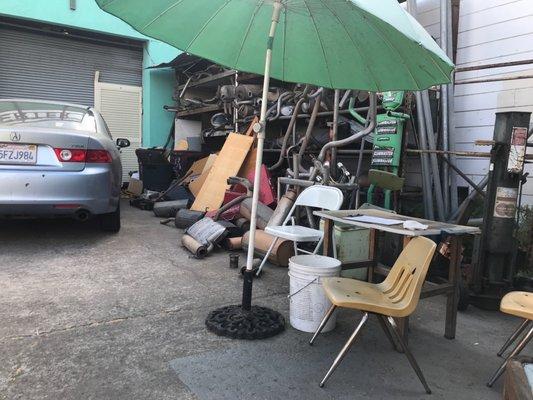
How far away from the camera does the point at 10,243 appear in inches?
185

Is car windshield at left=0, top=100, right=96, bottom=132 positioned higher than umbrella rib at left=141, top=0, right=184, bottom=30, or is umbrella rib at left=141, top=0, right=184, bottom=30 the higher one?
umbrella rib at left=141, top=0, right=184, bottom=30

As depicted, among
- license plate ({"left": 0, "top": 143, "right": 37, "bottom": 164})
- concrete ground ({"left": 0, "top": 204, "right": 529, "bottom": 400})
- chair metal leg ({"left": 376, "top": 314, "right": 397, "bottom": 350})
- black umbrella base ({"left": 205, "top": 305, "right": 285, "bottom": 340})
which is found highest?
license plate ({"left": 0, "top": 143, "right": 37, "bottom": 164})

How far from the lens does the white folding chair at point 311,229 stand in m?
3.67

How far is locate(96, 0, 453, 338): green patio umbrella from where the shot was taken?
256cm

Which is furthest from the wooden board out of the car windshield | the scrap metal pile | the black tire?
the black tire

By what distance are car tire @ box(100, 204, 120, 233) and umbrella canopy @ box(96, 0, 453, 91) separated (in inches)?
114

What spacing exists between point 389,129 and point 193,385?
3806 millimetres

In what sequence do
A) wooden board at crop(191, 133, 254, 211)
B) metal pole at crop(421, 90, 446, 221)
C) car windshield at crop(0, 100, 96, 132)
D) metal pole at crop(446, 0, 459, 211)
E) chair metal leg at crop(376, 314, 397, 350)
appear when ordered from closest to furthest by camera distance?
chair metal leg at crop(376, 314, 397, 350) < car windshield at crop(0, 100, 96, 132) < metal pole at crop(421, 90, 446, 221) < metal pole at crop(446, 0, 459, 211) < wooden board at crop(191, 133, 254, 211)

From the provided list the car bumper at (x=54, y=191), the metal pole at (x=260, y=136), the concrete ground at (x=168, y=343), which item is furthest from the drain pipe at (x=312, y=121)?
the metal pole at (x=260, y=136)

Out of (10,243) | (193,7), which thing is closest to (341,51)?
(193,7)

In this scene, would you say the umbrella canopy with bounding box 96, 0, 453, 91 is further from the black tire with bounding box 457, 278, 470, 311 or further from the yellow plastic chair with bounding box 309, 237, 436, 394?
the black tire with bounding box 457, 278, 470, 311

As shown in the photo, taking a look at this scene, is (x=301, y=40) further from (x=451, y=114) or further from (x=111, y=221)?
(x=111, y=221)

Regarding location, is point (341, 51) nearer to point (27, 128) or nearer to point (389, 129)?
point (389, 129)

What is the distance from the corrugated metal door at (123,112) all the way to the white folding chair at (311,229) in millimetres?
6747
